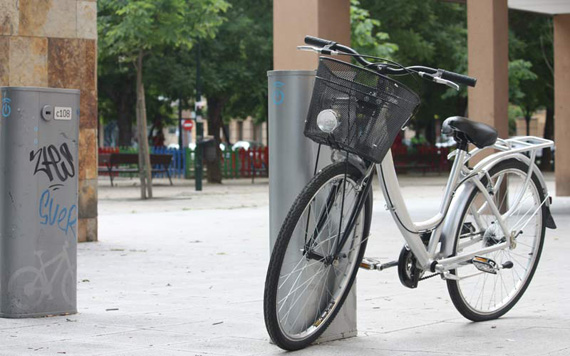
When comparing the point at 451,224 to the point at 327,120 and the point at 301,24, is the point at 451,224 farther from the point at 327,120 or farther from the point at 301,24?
the point at 301,24

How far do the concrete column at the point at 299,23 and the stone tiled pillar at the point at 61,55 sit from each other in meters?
3.01

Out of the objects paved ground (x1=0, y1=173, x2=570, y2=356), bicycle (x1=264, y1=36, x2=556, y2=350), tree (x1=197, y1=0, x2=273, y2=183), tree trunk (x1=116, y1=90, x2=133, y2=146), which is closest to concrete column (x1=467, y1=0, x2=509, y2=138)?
paved ground (x1=0, y1=173, x2=570, y2=356)

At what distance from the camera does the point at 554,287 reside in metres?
7.63

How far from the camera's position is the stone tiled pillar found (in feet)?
35.7

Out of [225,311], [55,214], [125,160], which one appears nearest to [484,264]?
[225,311]

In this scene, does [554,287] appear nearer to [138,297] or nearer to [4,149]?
[138,297]

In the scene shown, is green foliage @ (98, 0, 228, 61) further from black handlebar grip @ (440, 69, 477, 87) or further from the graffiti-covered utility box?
black handlebar grip @ (440, 69, 477, 87)

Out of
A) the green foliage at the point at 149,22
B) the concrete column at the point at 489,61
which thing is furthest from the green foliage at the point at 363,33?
the concrete column at the point at 489,61

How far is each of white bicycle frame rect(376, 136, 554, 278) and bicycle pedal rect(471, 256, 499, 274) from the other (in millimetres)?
36

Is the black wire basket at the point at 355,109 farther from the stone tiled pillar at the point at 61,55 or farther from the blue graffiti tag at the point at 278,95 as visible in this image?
the stone tiled pillar at the point at 61,55

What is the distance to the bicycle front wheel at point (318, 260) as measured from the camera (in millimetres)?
4945

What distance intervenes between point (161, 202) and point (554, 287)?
1398cm

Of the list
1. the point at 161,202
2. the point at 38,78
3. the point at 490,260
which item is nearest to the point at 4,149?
the point at 490,260

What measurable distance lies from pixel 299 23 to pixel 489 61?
126 inches
